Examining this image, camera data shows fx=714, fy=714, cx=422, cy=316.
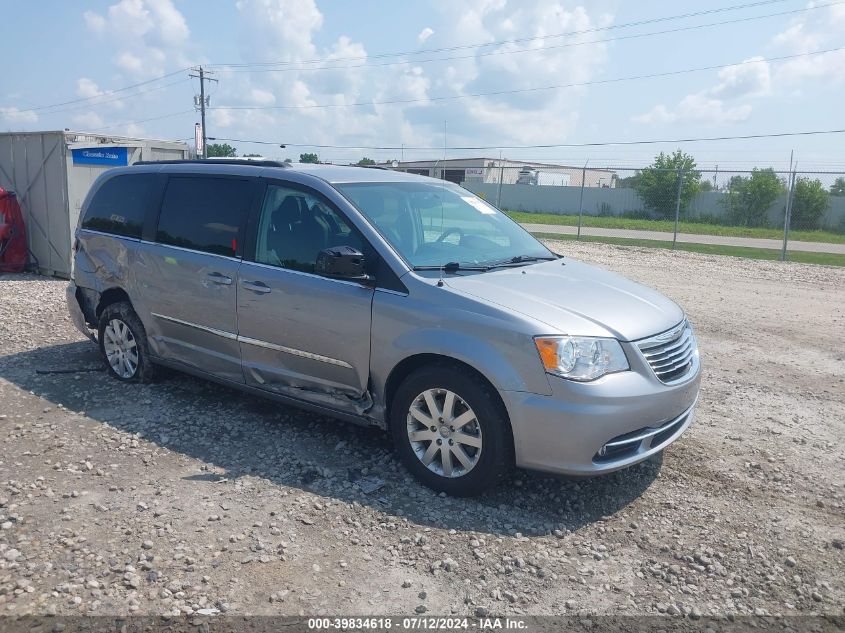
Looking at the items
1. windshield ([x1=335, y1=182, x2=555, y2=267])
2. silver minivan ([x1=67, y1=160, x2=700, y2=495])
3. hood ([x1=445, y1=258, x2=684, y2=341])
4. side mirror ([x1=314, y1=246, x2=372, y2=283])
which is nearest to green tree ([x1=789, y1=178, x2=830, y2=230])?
windshield ([x1=335, y1=182, x2=555, y2=267])

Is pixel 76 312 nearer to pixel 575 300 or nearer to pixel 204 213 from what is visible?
pixel 204 213

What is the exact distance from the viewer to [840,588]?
3.43 m

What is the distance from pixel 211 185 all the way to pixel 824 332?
760 cm

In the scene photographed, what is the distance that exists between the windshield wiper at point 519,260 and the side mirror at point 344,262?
2.89ft

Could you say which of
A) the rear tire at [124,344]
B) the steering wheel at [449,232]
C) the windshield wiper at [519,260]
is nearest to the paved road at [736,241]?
the windshield wiper at [519,260]

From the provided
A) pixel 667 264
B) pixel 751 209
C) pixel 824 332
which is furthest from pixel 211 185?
pixel 751 209

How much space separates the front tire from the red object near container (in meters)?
10.6

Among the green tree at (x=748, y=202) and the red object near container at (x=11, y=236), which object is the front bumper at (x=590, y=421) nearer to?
the red object near container at (x=11, y=236)

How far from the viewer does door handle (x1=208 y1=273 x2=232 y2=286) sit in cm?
516

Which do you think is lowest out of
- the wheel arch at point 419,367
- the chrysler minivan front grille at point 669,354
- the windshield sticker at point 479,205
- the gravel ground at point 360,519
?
the gravel ground at point 360,519

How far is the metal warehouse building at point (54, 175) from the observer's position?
11.8 meters

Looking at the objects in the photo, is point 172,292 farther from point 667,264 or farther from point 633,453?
point 667,264

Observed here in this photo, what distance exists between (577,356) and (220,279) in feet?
8.92

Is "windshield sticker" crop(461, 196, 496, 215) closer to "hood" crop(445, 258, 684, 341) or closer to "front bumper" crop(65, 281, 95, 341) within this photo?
"hood" crop(445, 258, 684, 341)
